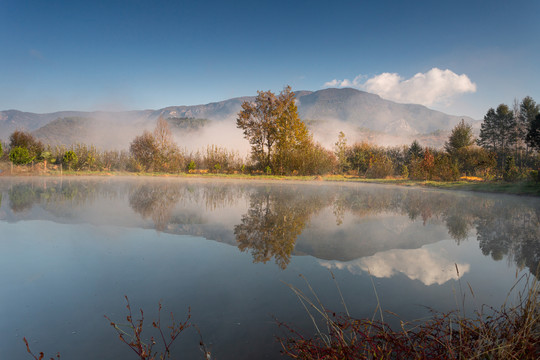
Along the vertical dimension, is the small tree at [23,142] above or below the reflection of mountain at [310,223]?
above

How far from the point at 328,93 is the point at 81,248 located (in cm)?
17200

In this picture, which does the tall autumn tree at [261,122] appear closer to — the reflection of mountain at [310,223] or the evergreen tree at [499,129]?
the reflection of mountain at [310,223]

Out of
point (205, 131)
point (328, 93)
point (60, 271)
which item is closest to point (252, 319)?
point (60, 271)

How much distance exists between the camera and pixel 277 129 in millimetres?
22375

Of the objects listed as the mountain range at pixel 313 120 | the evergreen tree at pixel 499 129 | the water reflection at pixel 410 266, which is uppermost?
the mountain range at pixel 313 120

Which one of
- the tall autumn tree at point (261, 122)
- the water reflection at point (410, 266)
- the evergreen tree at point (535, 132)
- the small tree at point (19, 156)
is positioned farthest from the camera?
the tall autumn tree at point (261, 122)

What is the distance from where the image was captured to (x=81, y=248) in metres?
3.50

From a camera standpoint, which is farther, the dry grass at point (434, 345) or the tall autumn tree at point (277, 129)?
the tall autumn tree at point (277, 129)

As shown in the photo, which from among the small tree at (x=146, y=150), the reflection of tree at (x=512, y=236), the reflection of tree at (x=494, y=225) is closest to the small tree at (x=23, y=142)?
the small tree at (x=146, y=150)

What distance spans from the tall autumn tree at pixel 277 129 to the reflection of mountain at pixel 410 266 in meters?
17.8

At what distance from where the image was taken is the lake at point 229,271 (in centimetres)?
179

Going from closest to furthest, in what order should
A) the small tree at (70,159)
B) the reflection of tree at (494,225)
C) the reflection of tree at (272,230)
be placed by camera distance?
1. the reflection of tree at (272,230)
2. the reflection of tree at (494,225)
3. the small tree at (70,159)

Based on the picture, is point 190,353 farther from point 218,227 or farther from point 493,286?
point 218,227

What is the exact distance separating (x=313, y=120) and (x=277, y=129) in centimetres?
8165
